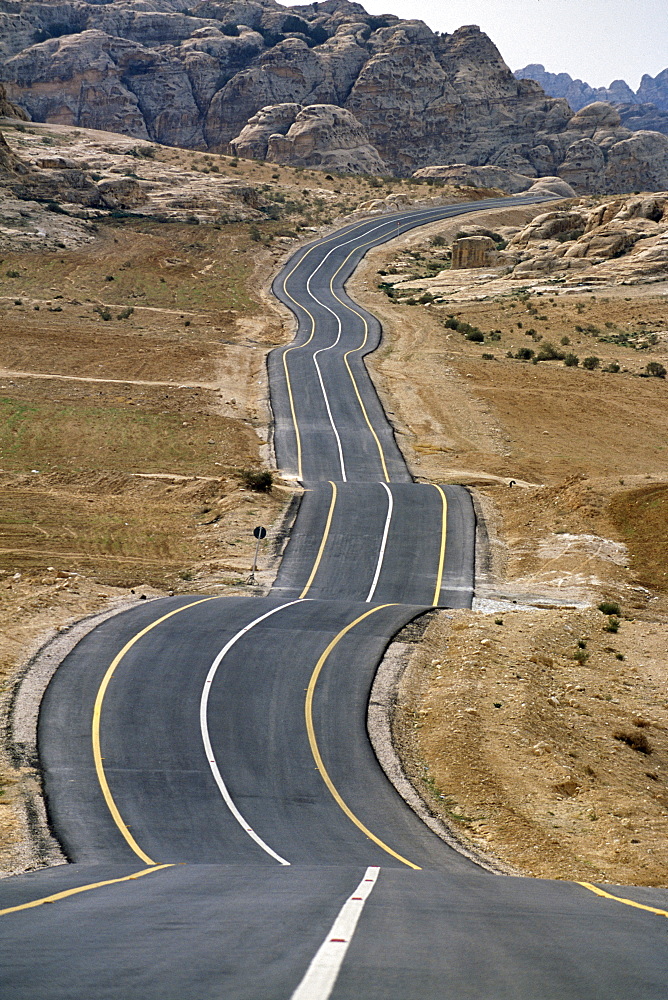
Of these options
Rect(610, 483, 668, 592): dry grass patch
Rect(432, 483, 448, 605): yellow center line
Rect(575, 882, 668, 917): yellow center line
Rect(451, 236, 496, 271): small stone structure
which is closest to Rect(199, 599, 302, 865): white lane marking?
Rect(575, 882, 668, 917): yellow center line

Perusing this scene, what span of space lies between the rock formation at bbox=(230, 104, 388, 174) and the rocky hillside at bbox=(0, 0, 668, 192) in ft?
1.10

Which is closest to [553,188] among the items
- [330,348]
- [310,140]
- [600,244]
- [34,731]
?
[310,140]

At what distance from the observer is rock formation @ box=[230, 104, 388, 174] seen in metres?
152

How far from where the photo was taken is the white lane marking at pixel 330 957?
6.24 m

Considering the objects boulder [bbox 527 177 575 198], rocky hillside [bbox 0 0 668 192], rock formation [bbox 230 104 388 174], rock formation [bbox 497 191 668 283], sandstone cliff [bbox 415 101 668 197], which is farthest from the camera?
rocky hillside [bbox 0 0 668 192]

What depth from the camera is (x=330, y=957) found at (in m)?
6.91

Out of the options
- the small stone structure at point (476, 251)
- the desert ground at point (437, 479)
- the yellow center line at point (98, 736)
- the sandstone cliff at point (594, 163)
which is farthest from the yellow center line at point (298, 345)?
the sandstone cliff at point (594, 163)

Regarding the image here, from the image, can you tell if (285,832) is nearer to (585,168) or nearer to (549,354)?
(549,354)

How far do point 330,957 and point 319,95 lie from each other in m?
183

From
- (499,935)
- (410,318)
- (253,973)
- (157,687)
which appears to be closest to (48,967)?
(253,973)

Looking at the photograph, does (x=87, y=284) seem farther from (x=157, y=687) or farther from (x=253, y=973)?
(x=253, y=973)

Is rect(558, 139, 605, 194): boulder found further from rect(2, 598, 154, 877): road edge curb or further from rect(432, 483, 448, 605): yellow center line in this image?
rect(2, 598, 154, 877): road edge curb

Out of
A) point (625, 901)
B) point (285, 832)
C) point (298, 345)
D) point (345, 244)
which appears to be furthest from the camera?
point (345, 244)

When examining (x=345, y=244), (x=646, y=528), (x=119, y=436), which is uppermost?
(x=345, y=244)
